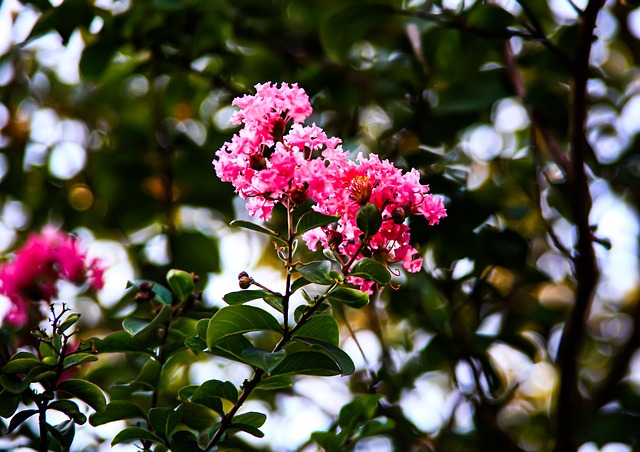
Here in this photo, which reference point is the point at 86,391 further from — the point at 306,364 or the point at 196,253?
the point at 196,253

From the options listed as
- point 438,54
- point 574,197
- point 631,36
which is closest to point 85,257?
point 438,54

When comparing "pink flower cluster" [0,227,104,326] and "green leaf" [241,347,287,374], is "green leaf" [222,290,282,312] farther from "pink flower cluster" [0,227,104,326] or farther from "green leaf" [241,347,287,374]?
"pink flower cluster" [0,227,104,326]

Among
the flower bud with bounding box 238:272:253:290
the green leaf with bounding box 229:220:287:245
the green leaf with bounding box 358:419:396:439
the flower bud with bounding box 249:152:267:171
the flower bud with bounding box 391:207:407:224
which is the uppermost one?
the flower bud with bounding box 249:152:267:171

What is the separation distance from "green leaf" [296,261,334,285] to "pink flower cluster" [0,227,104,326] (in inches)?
38.9

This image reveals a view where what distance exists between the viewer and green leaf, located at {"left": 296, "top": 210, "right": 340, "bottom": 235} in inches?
43.0

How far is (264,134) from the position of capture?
46.3 inches

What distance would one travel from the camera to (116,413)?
4.18ft

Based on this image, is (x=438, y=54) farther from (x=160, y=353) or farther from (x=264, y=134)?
(x=160, y=353)

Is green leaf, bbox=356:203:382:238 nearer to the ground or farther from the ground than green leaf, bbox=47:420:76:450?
farther from the ground

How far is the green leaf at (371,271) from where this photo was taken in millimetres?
1086

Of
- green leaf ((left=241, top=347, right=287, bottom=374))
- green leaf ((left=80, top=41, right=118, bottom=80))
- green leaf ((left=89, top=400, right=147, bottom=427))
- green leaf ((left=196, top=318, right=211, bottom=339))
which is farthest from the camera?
green leaf ((left=80, top=41, right=118, bottom=80))

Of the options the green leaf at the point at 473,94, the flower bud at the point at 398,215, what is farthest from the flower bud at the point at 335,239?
the green leaf at the point at 473,94

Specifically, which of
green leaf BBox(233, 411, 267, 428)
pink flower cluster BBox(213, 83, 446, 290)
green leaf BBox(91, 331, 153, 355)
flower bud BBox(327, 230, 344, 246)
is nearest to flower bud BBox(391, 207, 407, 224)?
pink flower cluster BBox(213, 83, 446, 290)

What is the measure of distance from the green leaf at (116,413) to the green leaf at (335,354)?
39cm
